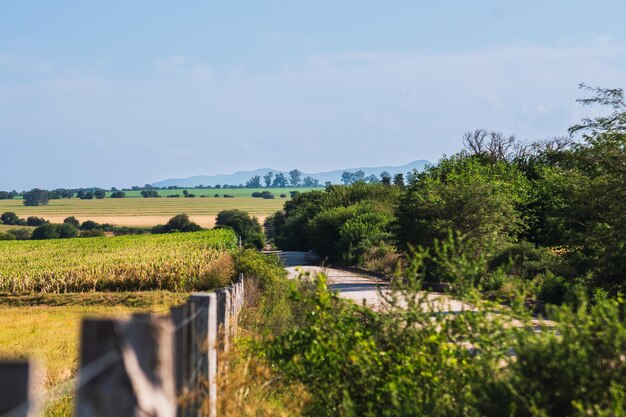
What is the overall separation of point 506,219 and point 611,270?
Answer: 16672 mm

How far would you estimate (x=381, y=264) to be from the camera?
147 feet

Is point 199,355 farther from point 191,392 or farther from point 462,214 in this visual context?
point 462,214

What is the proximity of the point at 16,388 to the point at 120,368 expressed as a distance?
731 millimetres

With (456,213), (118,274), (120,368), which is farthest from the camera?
(118,274)

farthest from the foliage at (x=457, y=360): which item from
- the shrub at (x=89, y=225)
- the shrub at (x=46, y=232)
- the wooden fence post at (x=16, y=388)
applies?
the shrub at (x=89, y=225)

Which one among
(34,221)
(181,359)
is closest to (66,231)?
(34,221)

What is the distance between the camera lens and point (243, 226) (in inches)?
4697

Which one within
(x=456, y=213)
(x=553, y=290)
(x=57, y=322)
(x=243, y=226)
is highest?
(x=456, y=213)

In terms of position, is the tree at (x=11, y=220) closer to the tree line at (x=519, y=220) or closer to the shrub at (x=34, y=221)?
the shrub at (x=34, y=221)

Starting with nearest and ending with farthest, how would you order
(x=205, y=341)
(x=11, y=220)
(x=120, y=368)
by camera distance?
(x=120, y=368) → (x=205, y=341) → (x=11, y=220)

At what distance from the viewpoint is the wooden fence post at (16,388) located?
2.68 metres

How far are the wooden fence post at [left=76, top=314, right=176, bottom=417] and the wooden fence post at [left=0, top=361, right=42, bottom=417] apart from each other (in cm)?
62

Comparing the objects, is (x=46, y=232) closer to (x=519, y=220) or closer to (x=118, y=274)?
(x=118, y=274)

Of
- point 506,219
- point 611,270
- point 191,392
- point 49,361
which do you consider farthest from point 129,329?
point 506,219
